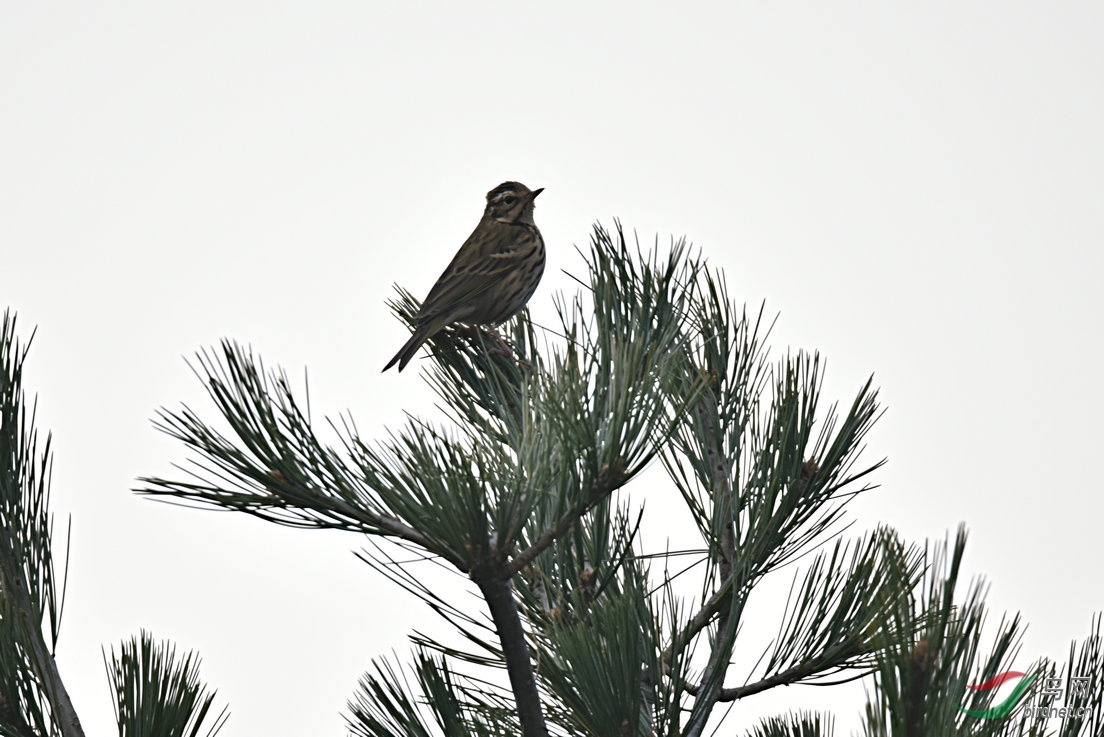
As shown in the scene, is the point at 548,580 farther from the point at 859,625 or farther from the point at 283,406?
the point at 283,406

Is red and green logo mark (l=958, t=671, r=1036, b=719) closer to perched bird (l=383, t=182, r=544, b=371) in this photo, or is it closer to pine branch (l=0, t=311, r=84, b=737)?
pine branch (l=0, t=311, r=84, b=737)

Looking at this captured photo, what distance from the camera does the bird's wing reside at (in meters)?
6.51

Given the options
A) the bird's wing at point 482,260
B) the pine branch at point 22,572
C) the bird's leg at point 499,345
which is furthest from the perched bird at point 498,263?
the pine branch at point 22,572

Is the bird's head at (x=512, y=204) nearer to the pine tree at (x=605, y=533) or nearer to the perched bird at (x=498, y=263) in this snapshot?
the perched bird at (x=498, y=263)

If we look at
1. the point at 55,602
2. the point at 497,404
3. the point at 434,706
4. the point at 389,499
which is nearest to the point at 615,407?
the point at 389,499

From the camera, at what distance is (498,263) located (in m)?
7.66

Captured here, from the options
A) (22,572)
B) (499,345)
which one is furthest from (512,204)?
(22,572)

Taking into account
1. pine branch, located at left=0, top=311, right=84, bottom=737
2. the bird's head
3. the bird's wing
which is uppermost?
the bird's head

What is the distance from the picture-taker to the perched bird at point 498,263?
6441mm

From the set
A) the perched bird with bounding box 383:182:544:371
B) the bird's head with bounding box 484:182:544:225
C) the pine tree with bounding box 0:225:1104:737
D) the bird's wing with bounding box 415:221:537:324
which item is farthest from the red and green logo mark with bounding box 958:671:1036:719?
the bird's head with bounding box 484:182:544:225

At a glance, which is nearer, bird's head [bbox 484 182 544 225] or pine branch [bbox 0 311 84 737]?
pine branch [bbox 0 311 84 737]

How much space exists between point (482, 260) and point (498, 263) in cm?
13

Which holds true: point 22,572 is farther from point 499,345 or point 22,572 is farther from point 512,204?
point 512,204

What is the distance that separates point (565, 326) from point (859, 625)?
1.12 m
